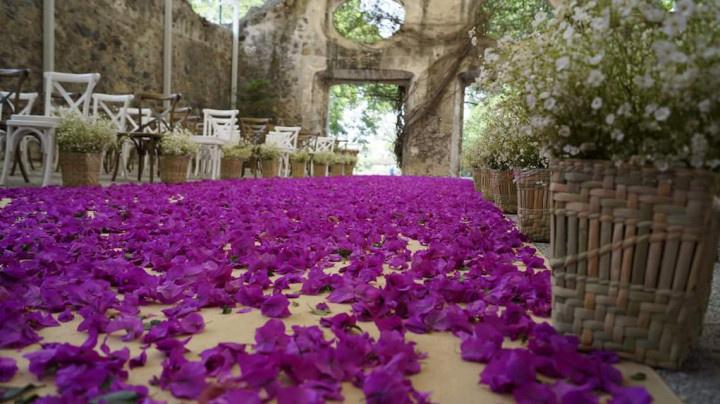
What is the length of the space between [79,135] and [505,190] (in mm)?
3828

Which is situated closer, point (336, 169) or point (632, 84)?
point (632, 84)

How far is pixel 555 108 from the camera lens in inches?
40.8

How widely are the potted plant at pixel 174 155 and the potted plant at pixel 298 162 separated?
3637mm

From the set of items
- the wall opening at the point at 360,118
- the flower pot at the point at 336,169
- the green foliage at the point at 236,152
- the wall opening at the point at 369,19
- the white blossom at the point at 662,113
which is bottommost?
the flower pot at the point at 336,169

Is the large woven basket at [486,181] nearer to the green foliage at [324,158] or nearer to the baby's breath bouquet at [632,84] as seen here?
the baby's breath bouquet at [632,84]

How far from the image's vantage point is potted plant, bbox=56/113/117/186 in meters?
4.62

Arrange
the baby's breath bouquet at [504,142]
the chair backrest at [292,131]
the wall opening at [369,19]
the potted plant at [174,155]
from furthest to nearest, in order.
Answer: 1. the wall opening at [369,19]
2. the chair backrest at [292,131]
3. the potted plant at [174,155]
4. the baby's breath bouquet at [504,142]

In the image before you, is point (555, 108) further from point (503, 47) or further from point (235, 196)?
point (235, 196)

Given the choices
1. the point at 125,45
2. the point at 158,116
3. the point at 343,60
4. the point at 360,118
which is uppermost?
the point at 343,60

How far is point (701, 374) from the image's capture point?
3.18ft

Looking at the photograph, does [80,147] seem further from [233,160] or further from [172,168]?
[233,160]

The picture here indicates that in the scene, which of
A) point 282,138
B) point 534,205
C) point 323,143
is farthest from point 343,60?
point 534,205

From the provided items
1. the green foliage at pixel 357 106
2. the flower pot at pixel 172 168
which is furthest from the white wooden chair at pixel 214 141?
the green foliage at pixel 357 106

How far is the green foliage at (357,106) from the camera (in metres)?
19.2
